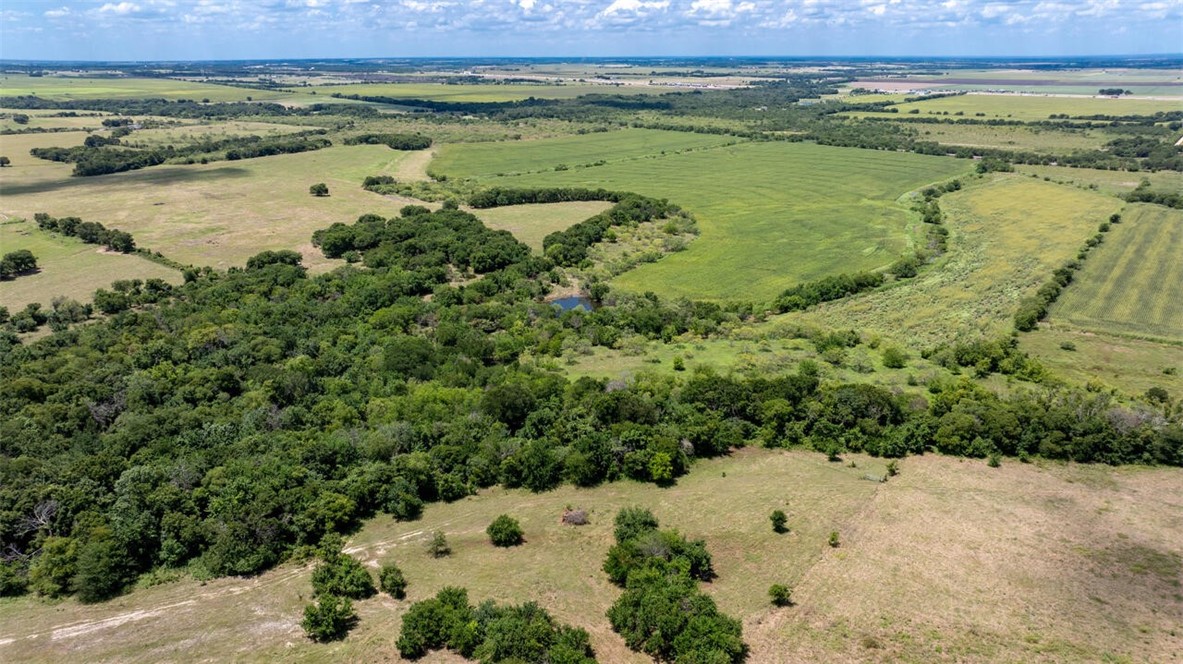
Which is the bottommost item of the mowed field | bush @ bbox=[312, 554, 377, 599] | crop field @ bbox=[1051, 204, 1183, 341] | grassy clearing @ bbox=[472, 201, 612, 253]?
the mowed field

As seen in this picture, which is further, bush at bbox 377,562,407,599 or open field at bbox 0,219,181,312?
open field at bbox 0,219,181,312

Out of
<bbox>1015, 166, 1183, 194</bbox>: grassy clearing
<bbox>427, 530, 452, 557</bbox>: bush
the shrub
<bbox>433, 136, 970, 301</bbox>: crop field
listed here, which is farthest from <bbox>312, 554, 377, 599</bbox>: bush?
<bbox>1015, 166, 1183, 194</bbox>: grassy clearing

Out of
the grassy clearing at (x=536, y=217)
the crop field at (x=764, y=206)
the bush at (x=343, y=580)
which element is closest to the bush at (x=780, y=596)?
the bush at (x=343, y=580)

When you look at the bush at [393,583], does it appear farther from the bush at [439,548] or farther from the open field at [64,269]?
the open field at [64,269]

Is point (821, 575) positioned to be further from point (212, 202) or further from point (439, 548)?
point (212, 202)

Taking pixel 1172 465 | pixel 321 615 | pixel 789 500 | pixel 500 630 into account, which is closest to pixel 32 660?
pixel 321 615

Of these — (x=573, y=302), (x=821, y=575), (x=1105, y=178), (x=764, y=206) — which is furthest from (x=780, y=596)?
(x=1105, y=178)

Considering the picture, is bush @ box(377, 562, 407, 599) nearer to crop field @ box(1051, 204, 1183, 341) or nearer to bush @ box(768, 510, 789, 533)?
bush @ box(768, 510, 789, 533)
